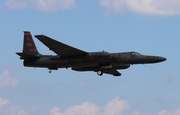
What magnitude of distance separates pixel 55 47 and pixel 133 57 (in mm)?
8405

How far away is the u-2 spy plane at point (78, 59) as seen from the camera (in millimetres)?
53750

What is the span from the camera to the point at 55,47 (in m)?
54.5

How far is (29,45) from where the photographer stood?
58719 mm

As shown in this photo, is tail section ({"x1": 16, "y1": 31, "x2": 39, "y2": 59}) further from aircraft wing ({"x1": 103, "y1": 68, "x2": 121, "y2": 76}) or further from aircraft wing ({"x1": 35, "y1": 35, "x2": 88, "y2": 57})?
aircraft wing ({"x1": 103, "y1": 68, "x2": 121, "y2": 76})

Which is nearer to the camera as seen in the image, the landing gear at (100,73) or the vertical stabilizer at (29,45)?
the landing gear at (100,73)

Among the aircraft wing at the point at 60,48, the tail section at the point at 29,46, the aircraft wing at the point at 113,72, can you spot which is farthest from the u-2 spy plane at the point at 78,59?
the aircraft wing at the point at 113,72

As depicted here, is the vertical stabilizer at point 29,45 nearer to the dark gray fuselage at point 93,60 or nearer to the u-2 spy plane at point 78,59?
the u-2 spy plane at point 78,59

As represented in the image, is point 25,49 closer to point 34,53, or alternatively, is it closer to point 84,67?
point 34,53

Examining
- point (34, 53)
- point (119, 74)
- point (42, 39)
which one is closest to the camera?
point (42, 39)

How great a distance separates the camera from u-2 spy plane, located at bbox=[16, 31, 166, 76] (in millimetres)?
53750

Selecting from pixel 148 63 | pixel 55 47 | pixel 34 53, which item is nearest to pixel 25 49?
pixel 34 53

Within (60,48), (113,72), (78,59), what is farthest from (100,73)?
(60,48)

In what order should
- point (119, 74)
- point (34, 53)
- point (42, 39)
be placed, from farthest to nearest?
point (119, 74)
point (34, 53)
point (42, 39)

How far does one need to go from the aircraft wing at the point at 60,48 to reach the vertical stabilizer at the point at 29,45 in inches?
161
